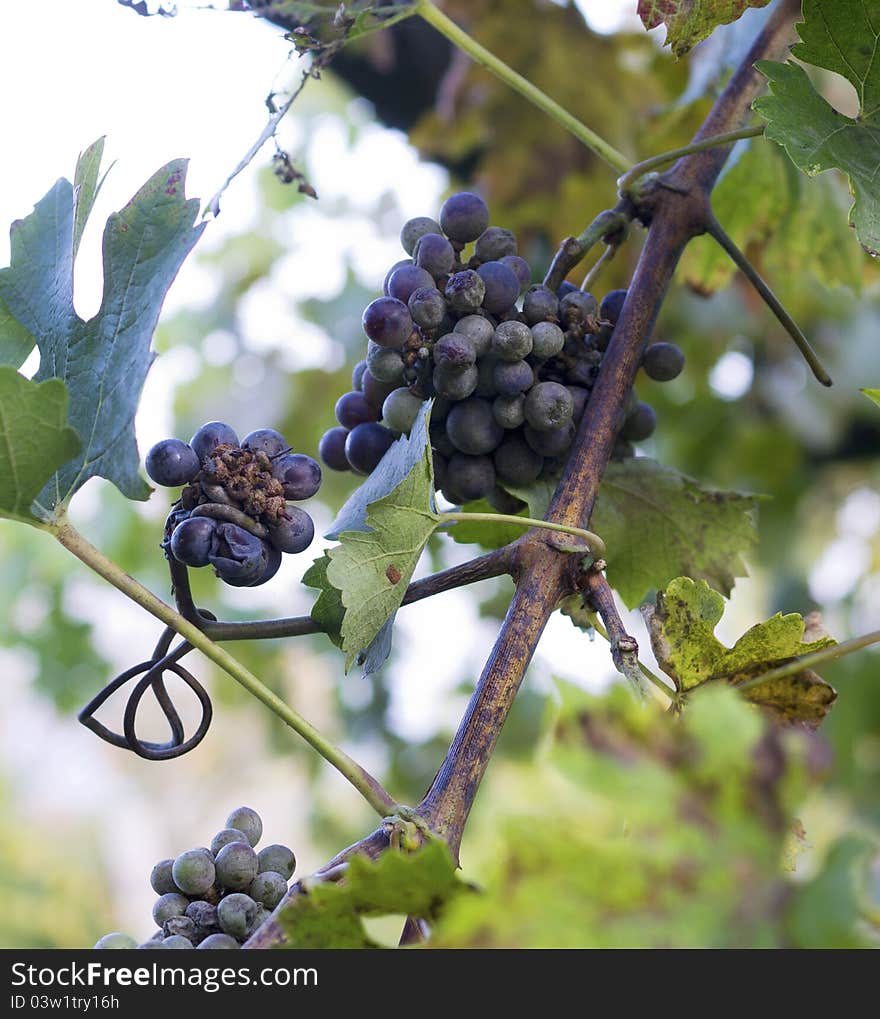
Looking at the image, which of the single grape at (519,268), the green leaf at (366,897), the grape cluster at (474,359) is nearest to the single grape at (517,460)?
the grape cluster at (474,359)

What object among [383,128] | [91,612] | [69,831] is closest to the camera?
[383,128]

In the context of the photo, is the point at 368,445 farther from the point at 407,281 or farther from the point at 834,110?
the point at 834,110

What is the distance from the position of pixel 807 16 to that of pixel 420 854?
563 millimetres

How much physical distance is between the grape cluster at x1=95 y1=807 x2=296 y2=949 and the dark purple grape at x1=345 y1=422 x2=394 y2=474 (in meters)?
0.25

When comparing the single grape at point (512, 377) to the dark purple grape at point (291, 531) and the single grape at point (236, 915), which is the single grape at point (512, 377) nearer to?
the dark purple grape at point (291, 531)

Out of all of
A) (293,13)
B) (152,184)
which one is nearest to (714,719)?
(152,184)

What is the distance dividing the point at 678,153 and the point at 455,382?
23 cm

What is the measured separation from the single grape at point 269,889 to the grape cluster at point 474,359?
0.27 metres

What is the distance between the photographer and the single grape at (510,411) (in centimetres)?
68

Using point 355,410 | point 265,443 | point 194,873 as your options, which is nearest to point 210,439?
point 265,443

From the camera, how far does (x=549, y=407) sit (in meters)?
0.67
